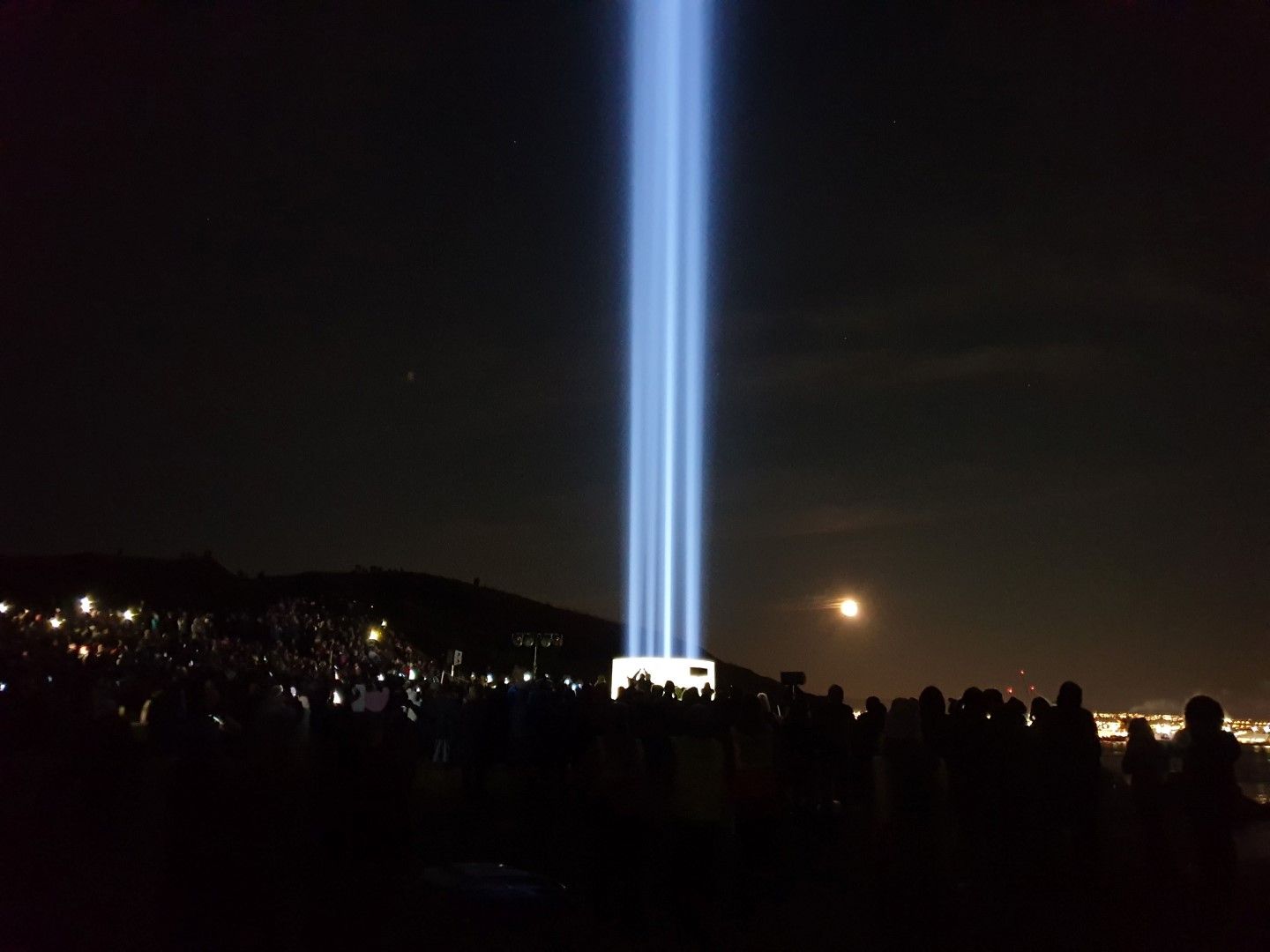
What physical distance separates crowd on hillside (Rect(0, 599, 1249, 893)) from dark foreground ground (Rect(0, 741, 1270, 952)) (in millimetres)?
187

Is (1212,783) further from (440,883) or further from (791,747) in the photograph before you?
(791,747)

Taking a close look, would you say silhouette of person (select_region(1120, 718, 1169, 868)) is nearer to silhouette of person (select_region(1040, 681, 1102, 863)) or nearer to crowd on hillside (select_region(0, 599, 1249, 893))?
crowd on hillside (select_region(0, 599, 1249, 893))

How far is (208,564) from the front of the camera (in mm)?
101812

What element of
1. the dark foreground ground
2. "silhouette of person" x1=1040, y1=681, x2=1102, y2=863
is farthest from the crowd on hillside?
the dark foreground ground

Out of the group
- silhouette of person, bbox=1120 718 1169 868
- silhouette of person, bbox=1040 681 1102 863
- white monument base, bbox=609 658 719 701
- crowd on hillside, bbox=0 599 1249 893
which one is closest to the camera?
crowd on hillside, bbox=0 599 1249 893

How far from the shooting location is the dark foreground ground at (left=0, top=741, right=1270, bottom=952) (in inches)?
331

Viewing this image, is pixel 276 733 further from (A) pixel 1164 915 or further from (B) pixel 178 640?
(B) pixel 178 640

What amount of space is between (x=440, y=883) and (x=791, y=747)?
7.06 metres

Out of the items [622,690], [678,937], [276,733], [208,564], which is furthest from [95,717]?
[208,564]

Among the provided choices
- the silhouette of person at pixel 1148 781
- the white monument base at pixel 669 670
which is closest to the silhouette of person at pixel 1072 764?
the silhouette of person at pixel 1148 781

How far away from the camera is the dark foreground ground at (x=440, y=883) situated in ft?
27.6

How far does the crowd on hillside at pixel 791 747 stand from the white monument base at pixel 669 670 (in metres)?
10.6

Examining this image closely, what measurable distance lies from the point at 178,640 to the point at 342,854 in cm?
2549

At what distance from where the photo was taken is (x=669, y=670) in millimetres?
29734
